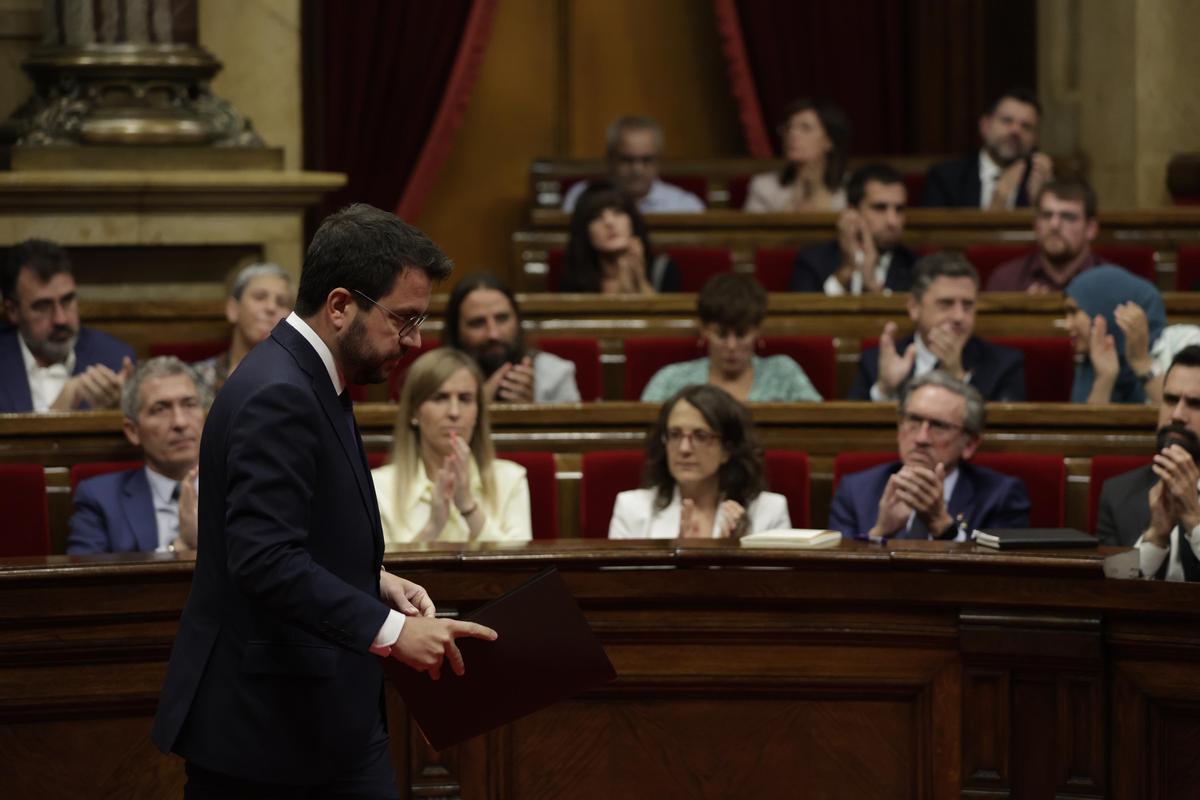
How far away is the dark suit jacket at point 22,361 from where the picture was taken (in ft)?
12.8

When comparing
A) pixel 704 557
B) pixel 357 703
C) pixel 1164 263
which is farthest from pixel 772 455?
pixel 1164 263

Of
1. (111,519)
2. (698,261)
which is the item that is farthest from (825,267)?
(111,519)

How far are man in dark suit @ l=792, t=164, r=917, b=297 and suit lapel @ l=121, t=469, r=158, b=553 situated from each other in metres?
2.27

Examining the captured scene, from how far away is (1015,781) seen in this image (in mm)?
2307

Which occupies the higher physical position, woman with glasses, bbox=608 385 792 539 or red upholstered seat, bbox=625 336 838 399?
red upholstered seat, bbox=625 336 838 399

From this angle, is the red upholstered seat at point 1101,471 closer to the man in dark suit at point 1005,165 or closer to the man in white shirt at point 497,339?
the man in white shirt at point 497,339

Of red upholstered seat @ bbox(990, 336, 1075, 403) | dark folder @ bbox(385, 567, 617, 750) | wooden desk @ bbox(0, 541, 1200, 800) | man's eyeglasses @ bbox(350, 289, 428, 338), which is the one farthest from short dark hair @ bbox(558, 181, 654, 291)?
man's eyeglasses @ bbox(350, 289, 428, 338)

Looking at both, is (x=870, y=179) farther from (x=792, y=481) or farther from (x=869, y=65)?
(x=869, y=65)

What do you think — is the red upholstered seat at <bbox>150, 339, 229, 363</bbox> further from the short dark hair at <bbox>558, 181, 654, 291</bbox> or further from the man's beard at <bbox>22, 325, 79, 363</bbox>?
the short dark hair at <bbox>558, 181, 654, 291</bbox>

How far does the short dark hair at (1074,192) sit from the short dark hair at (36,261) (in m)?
2.43

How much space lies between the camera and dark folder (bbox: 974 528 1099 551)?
7.64 ft

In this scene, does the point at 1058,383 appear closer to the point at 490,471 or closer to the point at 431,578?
the point at 490,471

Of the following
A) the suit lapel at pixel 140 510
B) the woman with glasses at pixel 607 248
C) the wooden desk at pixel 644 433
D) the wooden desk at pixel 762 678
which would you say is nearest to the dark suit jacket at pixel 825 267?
the woman with glasses at pixel 607 248

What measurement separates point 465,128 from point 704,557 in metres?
4.75
